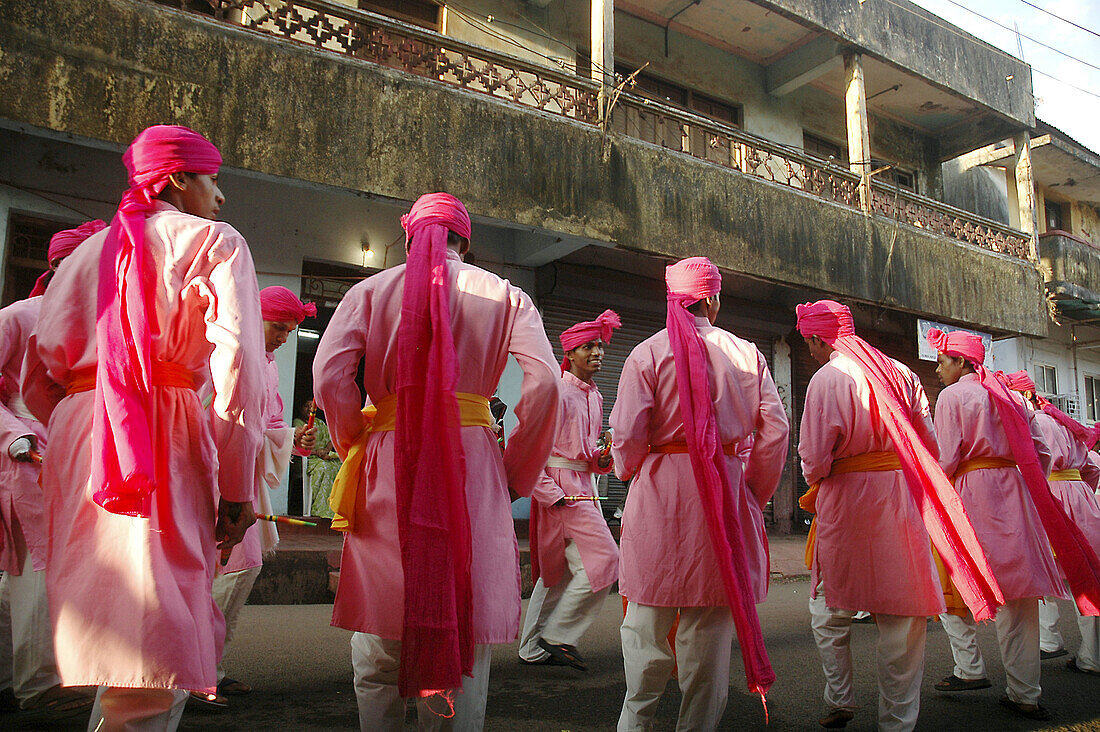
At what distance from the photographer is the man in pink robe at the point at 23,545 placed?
3418 millimetres

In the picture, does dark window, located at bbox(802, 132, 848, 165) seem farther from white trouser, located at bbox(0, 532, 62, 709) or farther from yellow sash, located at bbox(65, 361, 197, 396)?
yellow sash, located at bbox(65, 361, 197, 396)

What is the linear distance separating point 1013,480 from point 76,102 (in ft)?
24.3

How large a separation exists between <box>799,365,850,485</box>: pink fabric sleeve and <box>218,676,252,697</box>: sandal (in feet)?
9.46

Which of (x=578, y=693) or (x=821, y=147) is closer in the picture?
(x=578, y=693)

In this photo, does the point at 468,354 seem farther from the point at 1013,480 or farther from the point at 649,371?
the point at 1013,480

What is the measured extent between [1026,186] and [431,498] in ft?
51.3

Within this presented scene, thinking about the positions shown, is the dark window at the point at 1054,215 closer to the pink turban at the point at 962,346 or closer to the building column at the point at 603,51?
the building column at the point at 603,51

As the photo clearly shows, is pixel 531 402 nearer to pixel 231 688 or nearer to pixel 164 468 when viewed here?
pixel 164 468

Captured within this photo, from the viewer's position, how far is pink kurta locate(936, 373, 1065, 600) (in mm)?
4434

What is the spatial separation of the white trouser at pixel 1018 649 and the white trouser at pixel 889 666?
0.86 m

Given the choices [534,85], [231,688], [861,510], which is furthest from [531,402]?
Answer: [534,85]

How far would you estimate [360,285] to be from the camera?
2.70 m

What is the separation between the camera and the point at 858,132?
12281mm

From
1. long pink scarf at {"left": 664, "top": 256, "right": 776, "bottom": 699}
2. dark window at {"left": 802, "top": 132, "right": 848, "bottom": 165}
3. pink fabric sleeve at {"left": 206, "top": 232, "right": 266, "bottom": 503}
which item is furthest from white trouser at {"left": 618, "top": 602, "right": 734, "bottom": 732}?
dark window at {"left": 802, "top": 132, "right": 848, "bottom": 165}
